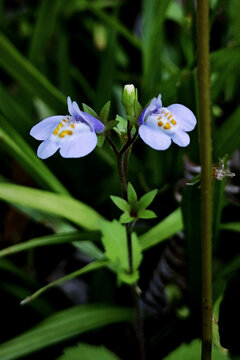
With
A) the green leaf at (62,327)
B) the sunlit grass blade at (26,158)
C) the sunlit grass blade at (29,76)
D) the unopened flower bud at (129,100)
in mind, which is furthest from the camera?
the sunlit grass blade at (29,76)

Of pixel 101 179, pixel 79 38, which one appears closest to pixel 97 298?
pixel 101 179

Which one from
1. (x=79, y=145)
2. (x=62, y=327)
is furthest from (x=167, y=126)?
(x=62, y=327)

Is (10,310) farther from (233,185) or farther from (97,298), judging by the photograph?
(233,185)

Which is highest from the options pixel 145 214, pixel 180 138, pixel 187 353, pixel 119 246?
pixel 180 138

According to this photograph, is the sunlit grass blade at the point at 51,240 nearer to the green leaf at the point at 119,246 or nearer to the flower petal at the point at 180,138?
the green leaf at the point at 119,246

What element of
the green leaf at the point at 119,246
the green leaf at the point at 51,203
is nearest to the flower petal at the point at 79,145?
the green leaf at the point at 119,246

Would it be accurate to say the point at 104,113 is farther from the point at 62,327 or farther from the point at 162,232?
the point at 62,327
